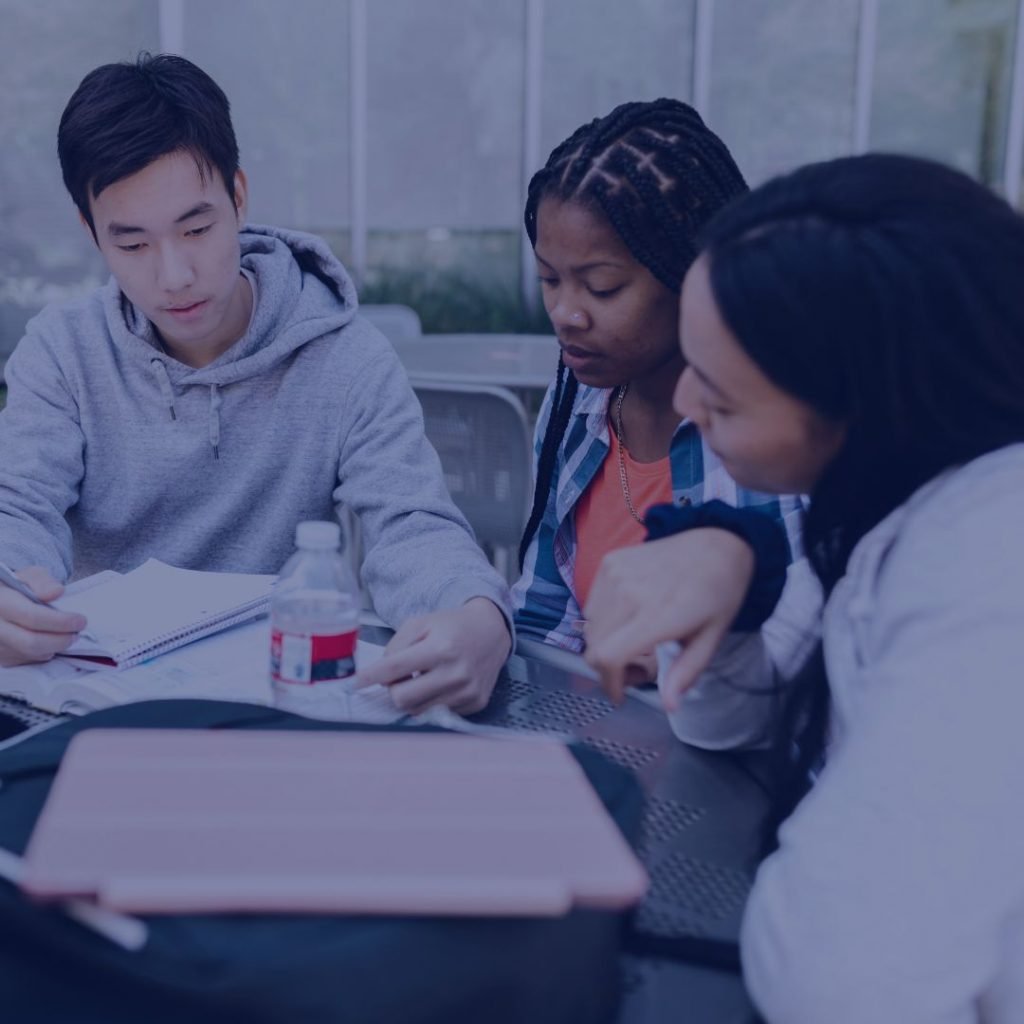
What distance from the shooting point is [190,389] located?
185 centimetres

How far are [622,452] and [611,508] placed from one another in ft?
0.32

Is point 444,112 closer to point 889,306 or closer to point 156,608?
point 156,608

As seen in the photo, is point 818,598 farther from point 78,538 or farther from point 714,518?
point 78,538

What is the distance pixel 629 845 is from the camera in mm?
808

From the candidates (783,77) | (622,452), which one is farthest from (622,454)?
(783,77)

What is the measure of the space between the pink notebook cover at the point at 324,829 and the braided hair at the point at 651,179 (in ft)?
3.15

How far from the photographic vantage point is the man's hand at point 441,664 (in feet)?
3.96

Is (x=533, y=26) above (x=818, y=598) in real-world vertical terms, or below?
above

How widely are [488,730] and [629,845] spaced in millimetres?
299

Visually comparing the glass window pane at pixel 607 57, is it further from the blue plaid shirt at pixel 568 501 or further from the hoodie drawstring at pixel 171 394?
the hoodie drawstring at pixel 171 394

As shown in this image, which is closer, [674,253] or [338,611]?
[338,611]

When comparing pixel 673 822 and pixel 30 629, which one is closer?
pixel 673 822

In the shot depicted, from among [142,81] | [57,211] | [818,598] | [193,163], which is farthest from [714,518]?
[57,211]

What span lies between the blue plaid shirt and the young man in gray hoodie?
0.24m
